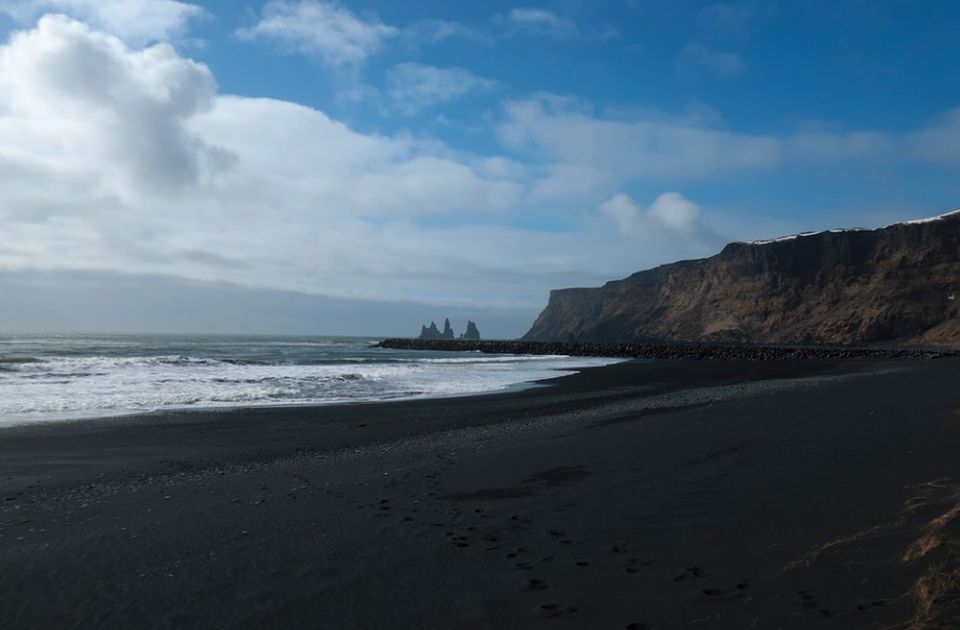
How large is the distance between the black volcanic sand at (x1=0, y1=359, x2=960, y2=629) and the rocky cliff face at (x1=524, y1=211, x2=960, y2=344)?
7154 cm

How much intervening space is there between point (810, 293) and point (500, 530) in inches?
3839

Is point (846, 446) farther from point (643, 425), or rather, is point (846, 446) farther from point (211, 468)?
point (211, 468)

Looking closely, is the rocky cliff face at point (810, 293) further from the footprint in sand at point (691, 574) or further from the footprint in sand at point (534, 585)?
the footprint in sand at point (534, 585)

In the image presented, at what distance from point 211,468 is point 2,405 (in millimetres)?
11237

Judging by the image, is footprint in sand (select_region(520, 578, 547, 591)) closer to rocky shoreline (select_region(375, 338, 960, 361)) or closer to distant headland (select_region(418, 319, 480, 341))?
rocky shoreline (select_region(375, 338, 960, 361))

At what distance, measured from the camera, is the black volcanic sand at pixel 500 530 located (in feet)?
11.9

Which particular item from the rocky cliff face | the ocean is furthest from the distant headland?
the ocean

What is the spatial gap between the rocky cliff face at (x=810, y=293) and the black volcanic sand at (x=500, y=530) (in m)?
71.5

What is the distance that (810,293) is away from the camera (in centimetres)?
8962

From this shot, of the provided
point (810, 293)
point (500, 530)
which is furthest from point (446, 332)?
point (500, 530)

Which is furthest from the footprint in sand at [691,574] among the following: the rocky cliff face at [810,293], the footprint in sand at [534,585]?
the rocky cliff face at [810,293]

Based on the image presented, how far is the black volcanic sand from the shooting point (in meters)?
3.63

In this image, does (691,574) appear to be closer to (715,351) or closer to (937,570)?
(937,570)

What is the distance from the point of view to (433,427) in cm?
1243
